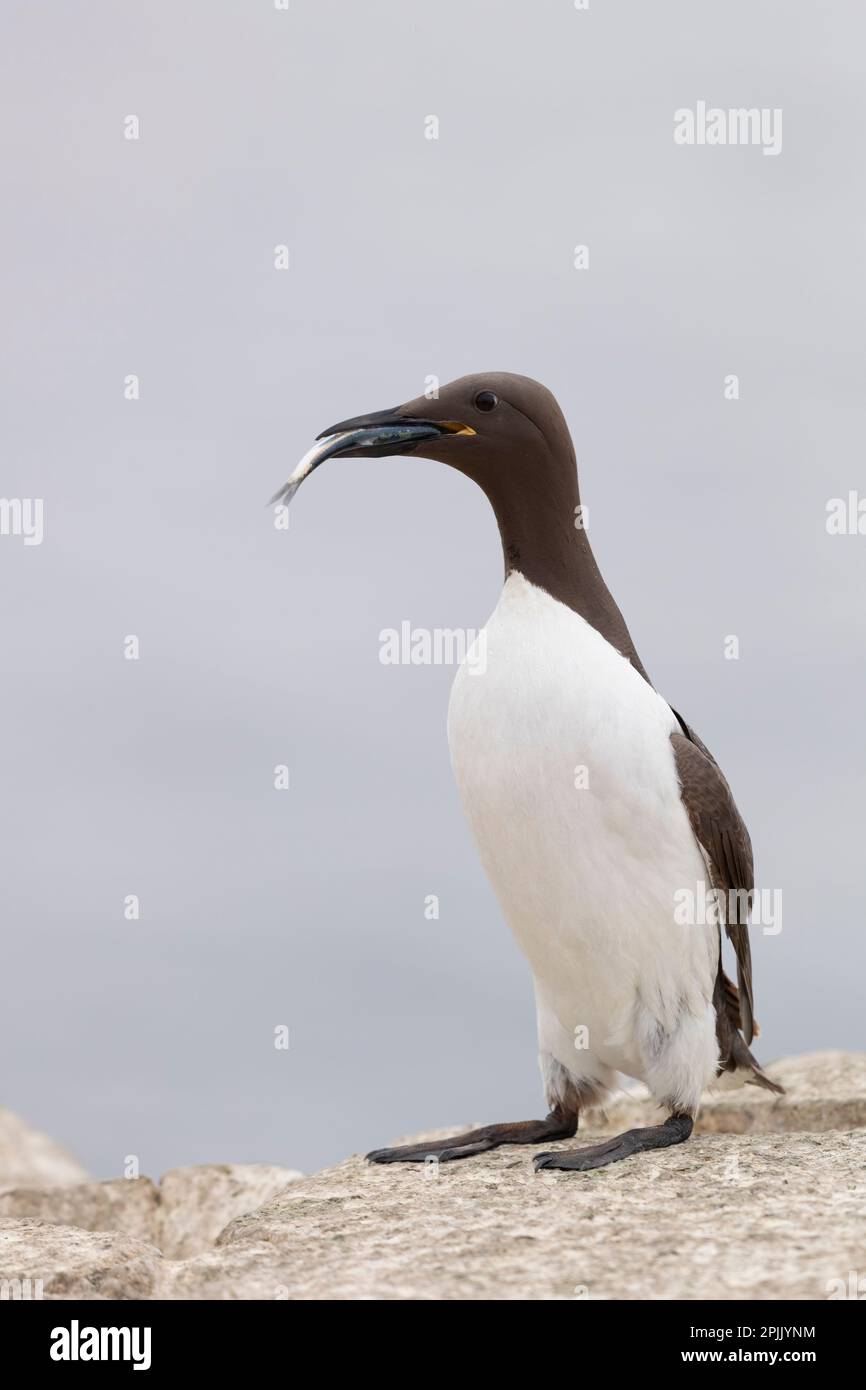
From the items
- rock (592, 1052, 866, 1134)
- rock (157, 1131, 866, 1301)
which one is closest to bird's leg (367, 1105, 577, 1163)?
rock (157, 1131, 866, 1301)

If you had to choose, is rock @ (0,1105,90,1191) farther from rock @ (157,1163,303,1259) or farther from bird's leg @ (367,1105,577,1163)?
bird's leg @ (367,1105,577,1163)

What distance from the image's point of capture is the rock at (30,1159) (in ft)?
35.6

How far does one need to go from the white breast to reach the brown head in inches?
5.0

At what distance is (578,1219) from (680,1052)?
4.29 ft

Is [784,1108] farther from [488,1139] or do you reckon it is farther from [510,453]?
[510,453]

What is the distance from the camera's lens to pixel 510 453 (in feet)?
20.0

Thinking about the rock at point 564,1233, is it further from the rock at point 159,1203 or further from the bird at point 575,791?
the rock at point 159,1203

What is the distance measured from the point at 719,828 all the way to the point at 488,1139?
65.6 inches

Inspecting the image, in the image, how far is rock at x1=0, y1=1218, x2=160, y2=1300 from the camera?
184 inches

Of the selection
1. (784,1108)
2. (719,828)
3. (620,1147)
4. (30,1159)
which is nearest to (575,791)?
(719,828)

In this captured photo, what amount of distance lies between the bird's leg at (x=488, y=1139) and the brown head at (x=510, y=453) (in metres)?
2.08

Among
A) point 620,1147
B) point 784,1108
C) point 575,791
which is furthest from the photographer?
point 784,1108
